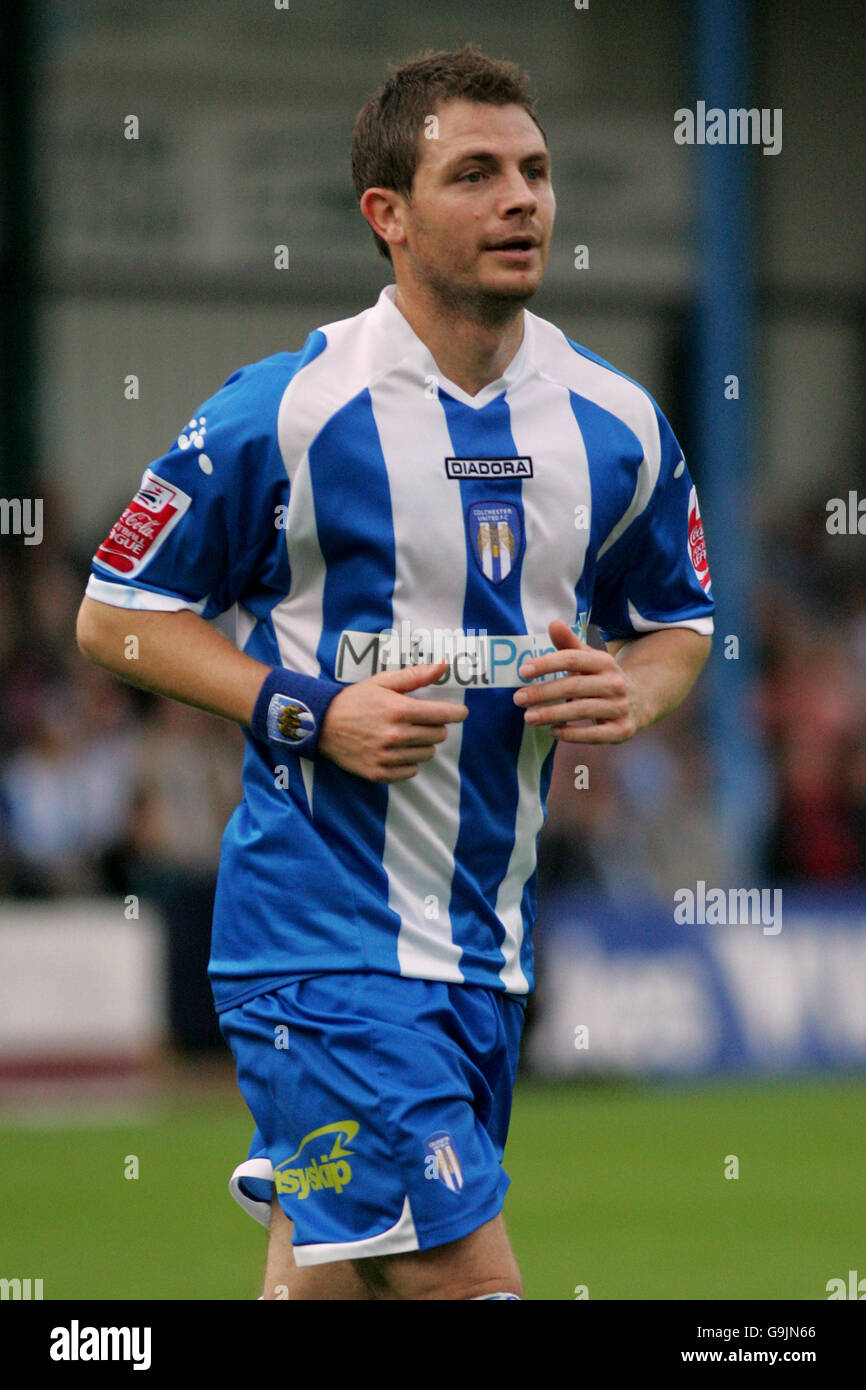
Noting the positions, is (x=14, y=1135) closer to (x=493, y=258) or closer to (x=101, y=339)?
(x=493, y=258)

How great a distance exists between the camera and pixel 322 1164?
388 cm

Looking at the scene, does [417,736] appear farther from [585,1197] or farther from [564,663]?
[585,1197]

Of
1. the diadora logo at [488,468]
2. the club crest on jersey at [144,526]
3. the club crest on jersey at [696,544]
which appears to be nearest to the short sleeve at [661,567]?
the club crest on jersey at [696,544]

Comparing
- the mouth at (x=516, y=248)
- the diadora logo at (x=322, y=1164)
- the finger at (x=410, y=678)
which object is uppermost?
the mouth at (x=516, y=248)

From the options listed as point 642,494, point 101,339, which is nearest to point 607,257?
point 101,339

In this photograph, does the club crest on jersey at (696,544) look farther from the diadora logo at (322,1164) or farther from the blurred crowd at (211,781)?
the blurred crowd at (211,781)

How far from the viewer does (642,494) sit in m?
4.29

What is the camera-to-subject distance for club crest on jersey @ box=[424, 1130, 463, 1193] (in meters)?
3.79

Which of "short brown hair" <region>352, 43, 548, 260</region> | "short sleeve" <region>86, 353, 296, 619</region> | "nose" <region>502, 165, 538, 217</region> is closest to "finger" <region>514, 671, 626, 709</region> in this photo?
"short sleeve" <region>86, 353, 296, 619</region>

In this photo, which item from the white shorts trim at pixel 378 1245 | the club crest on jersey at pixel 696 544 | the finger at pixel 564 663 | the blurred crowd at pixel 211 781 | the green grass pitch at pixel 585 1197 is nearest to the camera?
the white shorts trim at pixel 378 1245

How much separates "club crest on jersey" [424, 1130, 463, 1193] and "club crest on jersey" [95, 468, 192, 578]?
1138 mm

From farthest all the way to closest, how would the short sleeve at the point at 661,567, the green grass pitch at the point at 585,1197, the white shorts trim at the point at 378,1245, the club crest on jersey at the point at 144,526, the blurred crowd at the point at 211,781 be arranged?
the blurred crowd at the point at 211,781 < the green grass pitch at the point at 585,1197 < the short sleeve at the point at 661,567 < the club crest on jersey at the point at 144,526 < the white shorts trim at the point at 378,1245

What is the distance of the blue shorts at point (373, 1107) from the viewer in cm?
379

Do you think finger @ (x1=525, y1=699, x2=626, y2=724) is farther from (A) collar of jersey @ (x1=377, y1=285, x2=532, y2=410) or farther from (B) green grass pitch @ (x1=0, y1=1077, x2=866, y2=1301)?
(B) green grass pitch @ (x1=0, y1=1077, x2=866, y2=1301)
